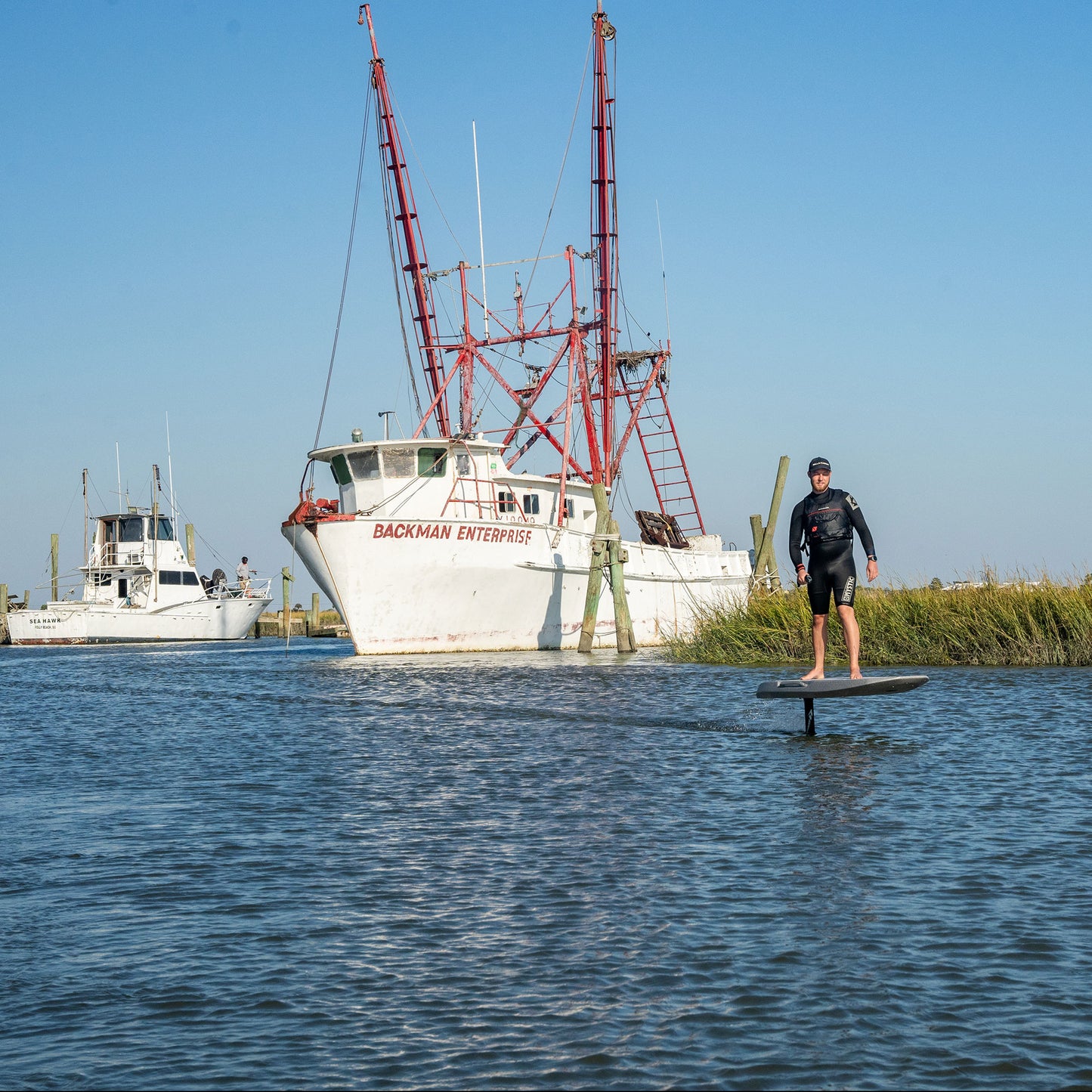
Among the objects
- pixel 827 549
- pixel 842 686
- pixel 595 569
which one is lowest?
pixel 842 686

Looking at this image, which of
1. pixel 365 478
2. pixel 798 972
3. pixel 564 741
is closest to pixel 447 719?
pixel 564 741

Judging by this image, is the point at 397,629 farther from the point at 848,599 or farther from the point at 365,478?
the point at 848,599

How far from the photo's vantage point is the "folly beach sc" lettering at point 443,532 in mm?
28469

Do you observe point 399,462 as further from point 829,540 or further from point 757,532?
point 829,540

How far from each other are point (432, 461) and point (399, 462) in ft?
2.69

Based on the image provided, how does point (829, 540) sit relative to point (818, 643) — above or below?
above

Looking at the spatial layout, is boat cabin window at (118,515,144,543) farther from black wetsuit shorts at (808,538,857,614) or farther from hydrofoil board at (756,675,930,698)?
hydrofoil board at (756,675,930,698)

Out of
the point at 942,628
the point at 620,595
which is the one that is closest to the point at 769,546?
the point at 620,595

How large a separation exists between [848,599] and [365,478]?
21.4 m

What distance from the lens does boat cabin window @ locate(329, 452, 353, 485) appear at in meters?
31.7

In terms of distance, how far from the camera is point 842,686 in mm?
10586

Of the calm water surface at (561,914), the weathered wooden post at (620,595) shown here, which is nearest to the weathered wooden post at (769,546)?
the weathered wooden post at (620,595)

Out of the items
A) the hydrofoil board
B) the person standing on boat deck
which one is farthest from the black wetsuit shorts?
the hydrofoil board

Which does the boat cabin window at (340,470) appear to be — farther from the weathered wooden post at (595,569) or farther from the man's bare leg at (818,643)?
the man's bare leg at (818,643)
